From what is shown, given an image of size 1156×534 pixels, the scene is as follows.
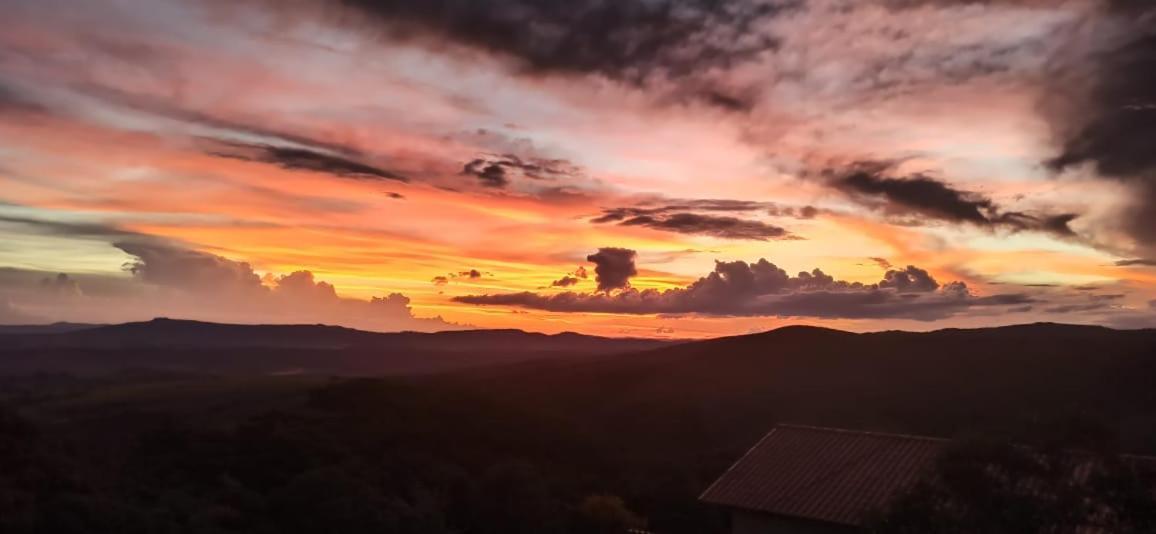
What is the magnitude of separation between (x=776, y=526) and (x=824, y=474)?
2399mm

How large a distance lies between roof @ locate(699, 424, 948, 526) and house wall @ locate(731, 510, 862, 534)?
0.43 metres

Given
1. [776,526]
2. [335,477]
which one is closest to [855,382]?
[776,526]

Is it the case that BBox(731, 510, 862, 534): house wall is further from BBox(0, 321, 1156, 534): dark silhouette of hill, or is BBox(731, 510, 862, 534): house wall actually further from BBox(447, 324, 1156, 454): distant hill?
BBox(447, 324, 1156, 454): distant hill

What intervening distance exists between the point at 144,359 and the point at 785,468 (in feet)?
562

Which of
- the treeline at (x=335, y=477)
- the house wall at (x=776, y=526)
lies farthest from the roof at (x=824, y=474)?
the treeline at (x=335, y=477)

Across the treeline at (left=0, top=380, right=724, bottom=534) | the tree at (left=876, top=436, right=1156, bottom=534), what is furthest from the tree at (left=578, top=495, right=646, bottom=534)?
the tree at (left=876, top=436, right=1156, bottom=534)

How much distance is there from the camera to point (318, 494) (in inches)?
1144

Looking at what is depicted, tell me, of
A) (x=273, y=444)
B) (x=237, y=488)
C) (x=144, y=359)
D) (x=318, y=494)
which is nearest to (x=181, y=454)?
(x=273, y=444)

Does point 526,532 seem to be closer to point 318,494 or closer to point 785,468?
point 318,494

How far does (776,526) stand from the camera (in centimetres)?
2477

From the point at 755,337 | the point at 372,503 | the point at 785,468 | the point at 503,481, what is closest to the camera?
the point at 785,468

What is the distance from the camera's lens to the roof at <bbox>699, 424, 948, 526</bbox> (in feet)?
77.8

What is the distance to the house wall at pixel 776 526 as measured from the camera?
23.5 metres

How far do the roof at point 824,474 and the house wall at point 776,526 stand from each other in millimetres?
431
